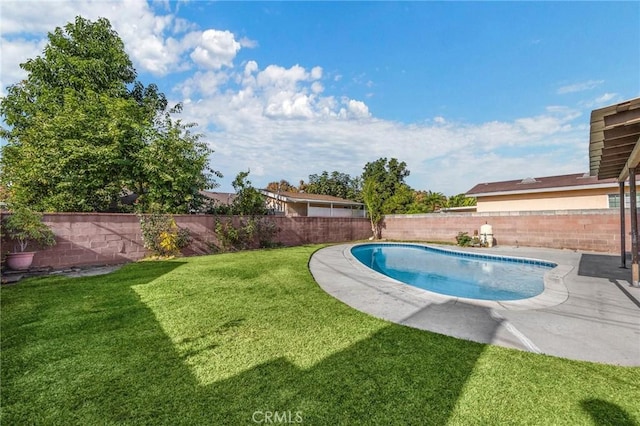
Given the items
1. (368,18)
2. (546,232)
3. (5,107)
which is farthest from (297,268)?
(5,107)

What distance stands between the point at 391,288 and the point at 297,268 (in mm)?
2845

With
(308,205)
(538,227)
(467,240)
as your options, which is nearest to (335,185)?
(308,205)

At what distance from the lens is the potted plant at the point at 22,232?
264 inches

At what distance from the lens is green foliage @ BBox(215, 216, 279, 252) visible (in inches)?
439

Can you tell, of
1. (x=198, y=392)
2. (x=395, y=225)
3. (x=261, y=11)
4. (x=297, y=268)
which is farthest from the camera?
(x=395, y=225)

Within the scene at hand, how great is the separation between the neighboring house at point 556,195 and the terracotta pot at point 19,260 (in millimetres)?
21550

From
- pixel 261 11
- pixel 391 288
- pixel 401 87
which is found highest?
pixel 261 11

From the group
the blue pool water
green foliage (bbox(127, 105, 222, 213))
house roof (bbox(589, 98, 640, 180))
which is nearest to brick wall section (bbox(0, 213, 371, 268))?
green foliage (bbox(127, 105, 222, 213))

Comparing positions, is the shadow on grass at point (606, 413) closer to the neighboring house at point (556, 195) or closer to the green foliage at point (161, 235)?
the green foliage at point (161, 235)

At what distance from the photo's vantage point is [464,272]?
948 centimetres

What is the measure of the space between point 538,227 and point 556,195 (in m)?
4.50

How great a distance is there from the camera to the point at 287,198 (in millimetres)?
20625

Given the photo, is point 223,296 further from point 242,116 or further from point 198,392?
point 242,116

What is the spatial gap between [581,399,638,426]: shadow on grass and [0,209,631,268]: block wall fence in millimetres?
10625
